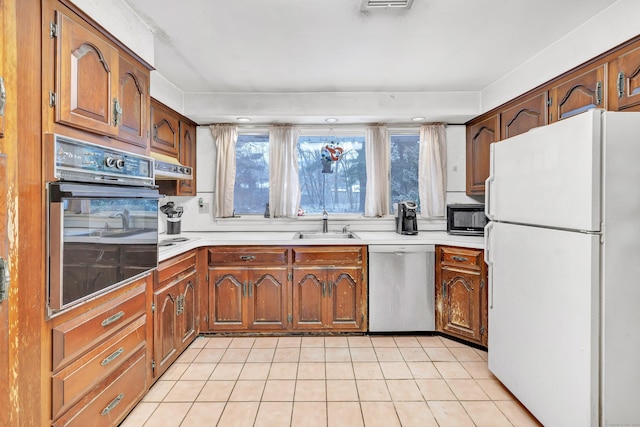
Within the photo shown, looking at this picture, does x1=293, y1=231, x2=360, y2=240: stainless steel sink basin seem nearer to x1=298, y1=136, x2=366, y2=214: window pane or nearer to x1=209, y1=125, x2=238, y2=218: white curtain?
x1=298, y1=136, x2=366, y2=214: window pane

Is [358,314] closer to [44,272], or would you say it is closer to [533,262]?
[533,262]

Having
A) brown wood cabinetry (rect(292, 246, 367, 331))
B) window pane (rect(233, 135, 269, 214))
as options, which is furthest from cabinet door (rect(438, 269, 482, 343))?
window pane (rect(233, 135, 269, 214))

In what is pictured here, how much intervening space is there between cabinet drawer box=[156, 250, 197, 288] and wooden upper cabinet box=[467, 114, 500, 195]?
2772 millimetres

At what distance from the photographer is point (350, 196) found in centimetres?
365

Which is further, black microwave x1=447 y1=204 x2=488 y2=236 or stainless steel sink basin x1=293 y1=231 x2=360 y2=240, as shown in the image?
stainless steel sink basin x1=293 y1=231 x2=360 y2=240

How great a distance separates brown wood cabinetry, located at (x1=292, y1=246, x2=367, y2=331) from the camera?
2953mm

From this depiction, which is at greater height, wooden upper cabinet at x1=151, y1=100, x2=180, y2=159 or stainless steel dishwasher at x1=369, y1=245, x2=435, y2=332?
wooden upper cabinet at x1=151, y1=100, x2=180, y2=159

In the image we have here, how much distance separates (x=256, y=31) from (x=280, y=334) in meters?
2.42

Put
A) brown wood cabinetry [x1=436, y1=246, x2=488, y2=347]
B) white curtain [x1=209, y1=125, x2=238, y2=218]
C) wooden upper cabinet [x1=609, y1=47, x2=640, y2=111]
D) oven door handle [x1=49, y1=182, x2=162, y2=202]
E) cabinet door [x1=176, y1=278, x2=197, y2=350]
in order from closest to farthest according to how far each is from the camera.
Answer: oven door handle [x1=49, y1=182, x2=162, y2=202] → wooden upper cabinet [x1=609, y1=47, x2=640, y2=111] → cabinet door [x1=176, y1=278, x2=197, y2=350] → brown wood cabinetry [x1=436, y1=246, x2=488, y2=347] → white curtain [x1=209, y1=125, x2=238, y2=218]

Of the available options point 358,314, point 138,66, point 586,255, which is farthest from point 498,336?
point 138,66

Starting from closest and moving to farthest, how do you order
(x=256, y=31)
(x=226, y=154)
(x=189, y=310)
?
1. (x=256, y=31)
2. (x=189, y=310)
3. (x=226, y=154)

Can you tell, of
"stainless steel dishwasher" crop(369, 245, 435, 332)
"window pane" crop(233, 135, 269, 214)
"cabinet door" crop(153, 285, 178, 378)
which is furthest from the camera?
"window pane" crop(233, 135, 269, 214)

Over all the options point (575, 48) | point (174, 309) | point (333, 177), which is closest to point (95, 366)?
point (174, 309)

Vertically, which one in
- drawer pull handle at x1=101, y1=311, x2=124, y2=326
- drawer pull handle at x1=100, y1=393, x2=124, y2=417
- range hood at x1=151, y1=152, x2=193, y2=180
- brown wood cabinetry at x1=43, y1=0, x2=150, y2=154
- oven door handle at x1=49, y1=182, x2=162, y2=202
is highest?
brown wood cabinetry at x1=43, y1=0, x2=150, y2=154
